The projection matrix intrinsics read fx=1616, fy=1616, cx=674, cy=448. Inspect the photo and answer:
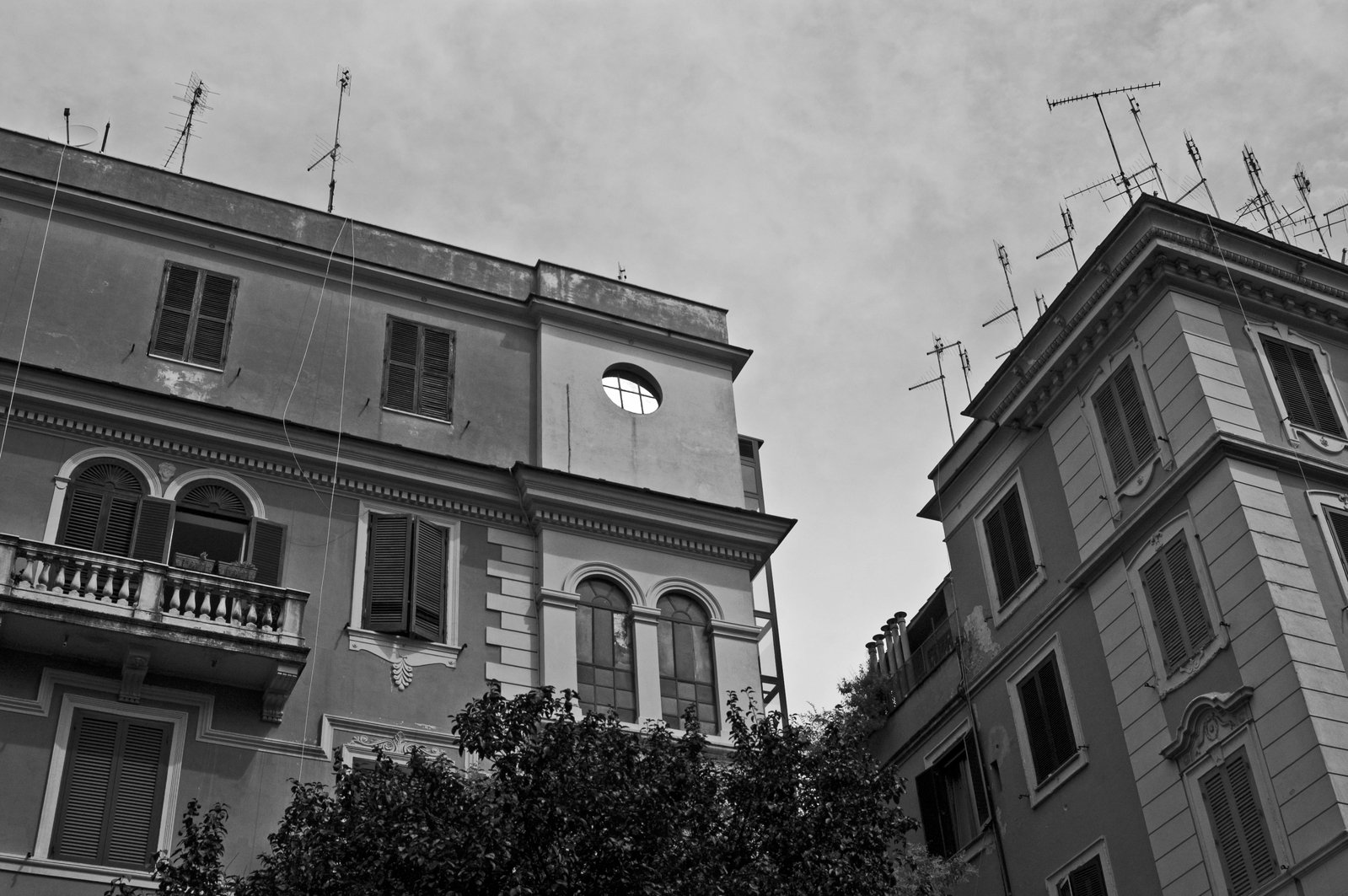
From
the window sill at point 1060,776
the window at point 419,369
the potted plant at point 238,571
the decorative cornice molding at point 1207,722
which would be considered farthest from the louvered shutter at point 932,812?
the potted plant at point 238,571

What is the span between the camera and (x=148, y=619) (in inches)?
789

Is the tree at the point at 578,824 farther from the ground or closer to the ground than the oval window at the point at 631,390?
closer to the ground

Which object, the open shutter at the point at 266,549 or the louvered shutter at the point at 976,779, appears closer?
the open shutter at the point at 266,549

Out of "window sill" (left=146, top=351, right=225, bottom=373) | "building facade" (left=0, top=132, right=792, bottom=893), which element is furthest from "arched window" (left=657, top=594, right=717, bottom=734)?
"window sill" (left=146, top=351, right=225, bottom=373)

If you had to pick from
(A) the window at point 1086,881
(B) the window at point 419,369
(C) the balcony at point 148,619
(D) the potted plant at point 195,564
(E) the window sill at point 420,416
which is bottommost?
(A) the window at point 1086,881

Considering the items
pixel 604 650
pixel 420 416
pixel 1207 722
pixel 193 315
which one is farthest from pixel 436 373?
pixel 1207 722

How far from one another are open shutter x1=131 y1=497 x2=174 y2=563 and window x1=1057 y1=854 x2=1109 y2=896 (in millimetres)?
13566

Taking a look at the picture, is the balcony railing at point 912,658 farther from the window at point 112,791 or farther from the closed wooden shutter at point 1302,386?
the window at point 112,791

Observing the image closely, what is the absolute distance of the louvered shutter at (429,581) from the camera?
22719 millimetres

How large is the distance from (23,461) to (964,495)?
15528 millimetres

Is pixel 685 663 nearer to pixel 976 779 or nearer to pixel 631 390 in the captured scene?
pixel 631 390

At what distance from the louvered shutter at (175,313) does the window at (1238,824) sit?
618 inches

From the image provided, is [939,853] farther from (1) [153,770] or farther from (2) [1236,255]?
(1) [153,770]

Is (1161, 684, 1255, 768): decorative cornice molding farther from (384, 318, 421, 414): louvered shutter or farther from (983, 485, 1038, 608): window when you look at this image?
(384, 318, 421, 414): louvered shutter
